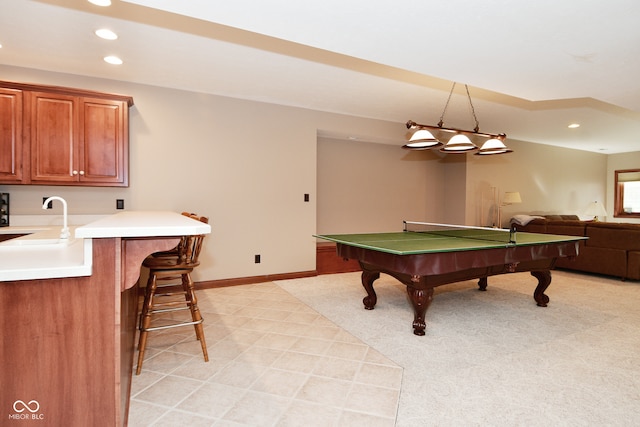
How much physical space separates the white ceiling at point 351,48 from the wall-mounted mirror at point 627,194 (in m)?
5.37

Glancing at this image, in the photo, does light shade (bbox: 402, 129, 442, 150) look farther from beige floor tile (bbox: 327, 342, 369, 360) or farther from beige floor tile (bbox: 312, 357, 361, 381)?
beige floor tile (bbox: 312, 357, 361, 381)

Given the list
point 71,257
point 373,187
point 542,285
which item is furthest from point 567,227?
point 71,257

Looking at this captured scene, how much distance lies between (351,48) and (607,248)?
5.06 meters

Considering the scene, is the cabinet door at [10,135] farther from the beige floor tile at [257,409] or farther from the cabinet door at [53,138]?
the beige floor tile at [257,409]

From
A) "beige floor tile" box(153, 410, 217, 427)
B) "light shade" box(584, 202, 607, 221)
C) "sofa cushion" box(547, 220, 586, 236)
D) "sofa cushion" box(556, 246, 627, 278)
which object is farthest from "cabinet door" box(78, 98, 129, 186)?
"light shade" box(584, 202, 607, 221)

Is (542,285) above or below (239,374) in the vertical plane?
above

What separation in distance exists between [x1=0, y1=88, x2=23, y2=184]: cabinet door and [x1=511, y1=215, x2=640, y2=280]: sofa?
18.5 ft

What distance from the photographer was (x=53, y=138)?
3256 mm

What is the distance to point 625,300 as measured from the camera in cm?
→ 387

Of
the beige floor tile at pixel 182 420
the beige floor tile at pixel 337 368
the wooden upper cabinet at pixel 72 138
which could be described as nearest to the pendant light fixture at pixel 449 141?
the beige floor tile at pixel 337 368

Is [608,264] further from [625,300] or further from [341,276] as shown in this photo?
[341,276]

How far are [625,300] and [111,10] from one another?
5865mm

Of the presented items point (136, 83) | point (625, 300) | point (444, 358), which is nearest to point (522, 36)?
point (444, 358)

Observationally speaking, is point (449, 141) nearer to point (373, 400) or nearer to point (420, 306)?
point (420, 306)
